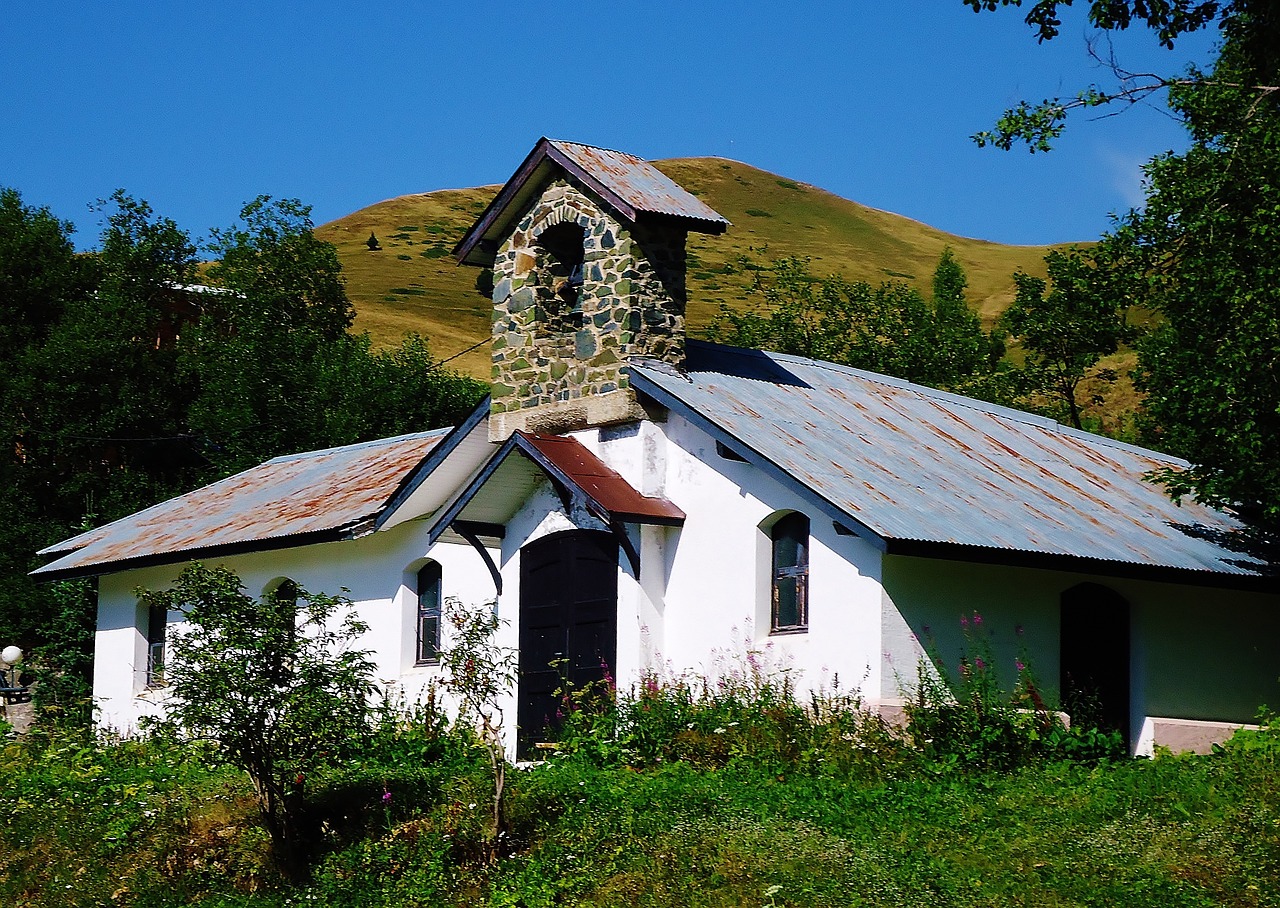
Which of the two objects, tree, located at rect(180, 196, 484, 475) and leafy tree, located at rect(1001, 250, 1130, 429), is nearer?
leafy tree, located at rect(1001, 250, 1130, 429)

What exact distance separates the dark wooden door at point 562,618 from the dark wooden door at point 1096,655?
4.93 metres

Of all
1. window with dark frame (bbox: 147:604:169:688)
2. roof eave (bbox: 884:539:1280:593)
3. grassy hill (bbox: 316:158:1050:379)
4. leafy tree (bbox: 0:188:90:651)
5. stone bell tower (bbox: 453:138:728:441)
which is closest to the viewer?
roof eave (bbox: 884:539:1280:593)

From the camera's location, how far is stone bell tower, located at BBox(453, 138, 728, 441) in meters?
17.8

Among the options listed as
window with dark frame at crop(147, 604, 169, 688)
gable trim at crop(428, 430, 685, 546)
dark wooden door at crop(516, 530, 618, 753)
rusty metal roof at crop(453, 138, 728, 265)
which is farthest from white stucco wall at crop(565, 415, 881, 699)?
window with dark frame at crop(147, 604, 169, 688)

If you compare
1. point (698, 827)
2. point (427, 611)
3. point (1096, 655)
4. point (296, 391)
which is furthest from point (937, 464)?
point (296, 391)

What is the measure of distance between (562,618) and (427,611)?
120 inches

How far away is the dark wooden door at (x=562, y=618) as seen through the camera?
57.0 feet

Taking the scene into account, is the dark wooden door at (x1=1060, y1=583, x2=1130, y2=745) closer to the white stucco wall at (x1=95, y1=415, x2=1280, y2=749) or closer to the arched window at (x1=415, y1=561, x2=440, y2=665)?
the white stucco wall at (x1=95, y1=415, x2=1280, y2=749)

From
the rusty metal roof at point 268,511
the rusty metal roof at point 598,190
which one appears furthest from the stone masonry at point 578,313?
the rusty metal roof at point 268,511

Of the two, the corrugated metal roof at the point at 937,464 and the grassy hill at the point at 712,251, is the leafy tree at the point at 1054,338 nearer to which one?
the corrugated metal roof at the point at 937,464

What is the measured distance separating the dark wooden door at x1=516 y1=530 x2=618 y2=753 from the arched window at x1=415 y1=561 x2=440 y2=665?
2139 mm

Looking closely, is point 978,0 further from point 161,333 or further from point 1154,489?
point 161,333

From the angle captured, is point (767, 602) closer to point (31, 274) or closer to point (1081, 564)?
point (1081, 564)

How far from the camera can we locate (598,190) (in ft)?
58.7
